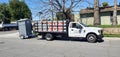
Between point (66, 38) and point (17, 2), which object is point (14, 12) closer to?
point (17, 2)

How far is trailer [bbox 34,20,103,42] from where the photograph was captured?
18984 mm

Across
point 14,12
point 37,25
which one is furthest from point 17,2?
point 37,25

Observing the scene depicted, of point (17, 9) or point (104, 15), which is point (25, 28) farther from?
point (17, 9)

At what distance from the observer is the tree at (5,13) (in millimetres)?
58719

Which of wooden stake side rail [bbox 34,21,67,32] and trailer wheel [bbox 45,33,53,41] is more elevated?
wooden stake side rail [bbox 34,21,67,32]

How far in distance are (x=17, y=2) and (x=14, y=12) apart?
2.89 meters

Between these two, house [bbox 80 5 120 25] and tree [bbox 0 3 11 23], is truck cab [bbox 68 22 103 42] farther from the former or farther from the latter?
tree [bbox 0 3 11 23]

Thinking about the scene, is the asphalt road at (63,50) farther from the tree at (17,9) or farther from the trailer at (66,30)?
the tree at (17,9)

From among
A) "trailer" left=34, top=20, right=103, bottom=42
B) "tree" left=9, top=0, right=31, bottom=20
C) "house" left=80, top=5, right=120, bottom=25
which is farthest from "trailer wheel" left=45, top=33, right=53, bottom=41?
"tree" left=9, top=0, right=31, bottom=20

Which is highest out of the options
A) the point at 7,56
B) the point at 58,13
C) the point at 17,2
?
the point at 17,2

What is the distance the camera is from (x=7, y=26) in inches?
1951

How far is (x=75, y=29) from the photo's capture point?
1991 cm

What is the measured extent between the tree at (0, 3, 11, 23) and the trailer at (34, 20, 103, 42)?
3886 cm

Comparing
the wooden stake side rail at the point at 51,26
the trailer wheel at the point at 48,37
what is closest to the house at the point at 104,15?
the wooden stake side rail at the point at 51,26
